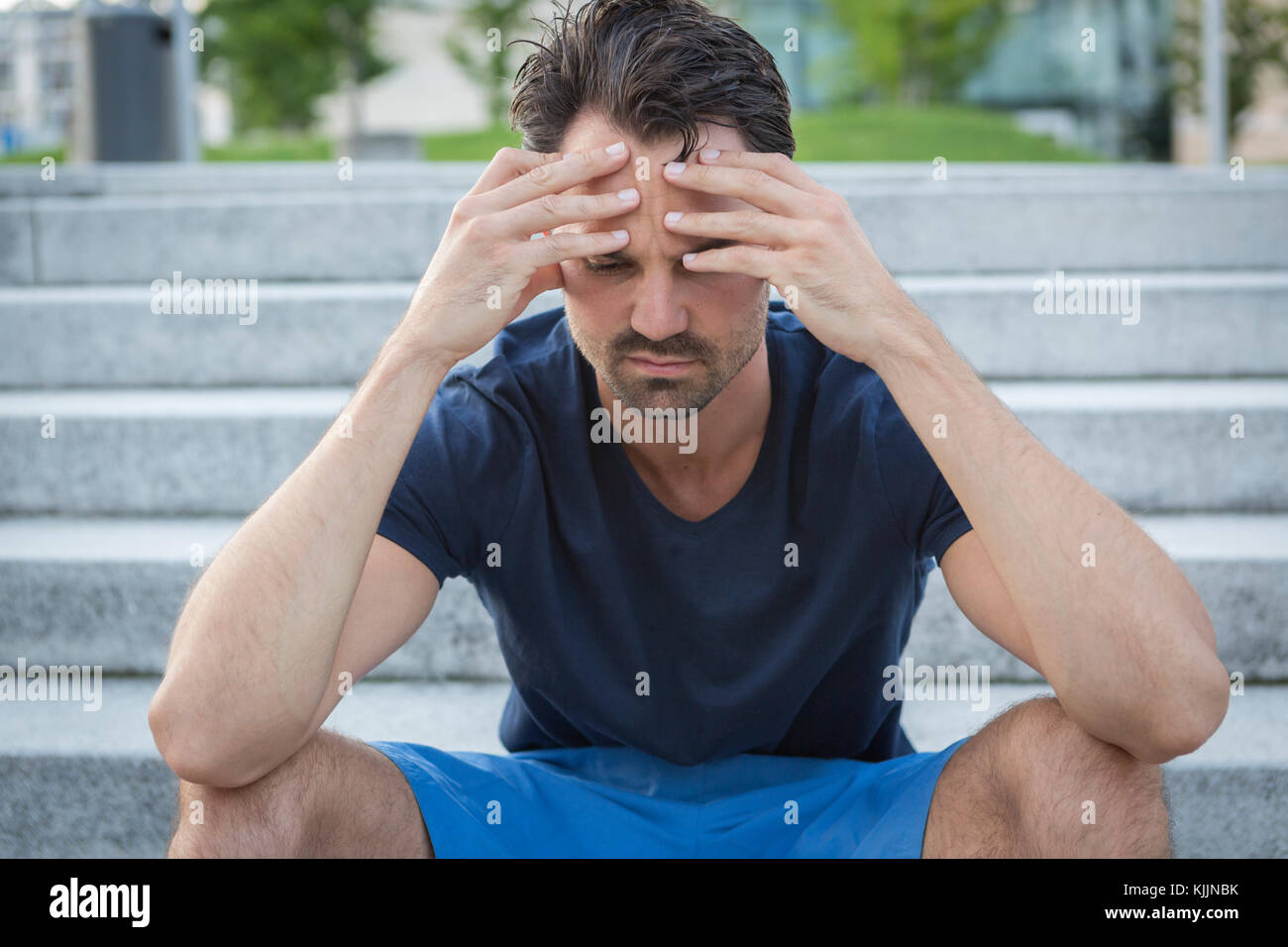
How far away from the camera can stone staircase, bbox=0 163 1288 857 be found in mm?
2232

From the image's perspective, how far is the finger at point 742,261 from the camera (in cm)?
161

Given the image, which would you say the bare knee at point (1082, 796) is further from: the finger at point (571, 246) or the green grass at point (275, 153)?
the green grass at point (275, 153)

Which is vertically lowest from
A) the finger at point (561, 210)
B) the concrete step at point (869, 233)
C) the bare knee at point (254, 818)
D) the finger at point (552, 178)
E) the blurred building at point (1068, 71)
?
the bare knee at point (254, 818)

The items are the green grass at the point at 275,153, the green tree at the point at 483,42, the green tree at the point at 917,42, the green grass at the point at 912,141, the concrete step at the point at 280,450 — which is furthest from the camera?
the green tree at the point at 483,42

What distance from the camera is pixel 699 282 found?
1.69 metres

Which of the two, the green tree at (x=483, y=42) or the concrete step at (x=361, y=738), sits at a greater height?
the green tree at (x=483, y=42)

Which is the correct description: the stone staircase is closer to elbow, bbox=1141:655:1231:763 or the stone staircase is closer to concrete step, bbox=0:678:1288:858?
concrete step, bbox=0:678:1288:858

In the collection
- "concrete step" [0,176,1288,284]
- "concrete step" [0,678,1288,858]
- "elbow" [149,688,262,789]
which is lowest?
"concrete step" [0,678,1288,858]

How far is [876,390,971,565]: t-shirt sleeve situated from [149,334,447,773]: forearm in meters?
0.72

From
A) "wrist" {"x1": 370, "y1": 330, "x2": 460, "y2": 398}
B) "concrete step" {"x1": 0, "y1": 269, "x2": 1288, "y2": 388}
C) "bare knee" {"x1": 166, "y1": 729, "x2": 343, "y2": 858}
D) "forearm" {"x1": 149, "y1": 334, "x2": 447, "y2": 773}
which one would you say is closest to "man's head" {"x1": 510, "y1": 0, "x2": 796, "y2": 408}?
"wrist" {"x1": 370, "y1": 330, "x2": 460, "y2": 398}

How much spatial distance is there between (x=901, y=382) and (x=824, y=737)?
648mm

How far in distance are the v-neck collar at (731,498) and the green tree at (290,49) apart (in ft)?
57.7

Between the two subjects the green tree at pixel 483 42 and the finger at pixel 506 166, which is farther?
the green tree at pixel 483 42

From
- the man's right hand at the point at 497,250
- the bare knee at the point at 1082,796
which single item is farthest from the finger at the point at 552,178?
the bare knee at the point at 1082,796
